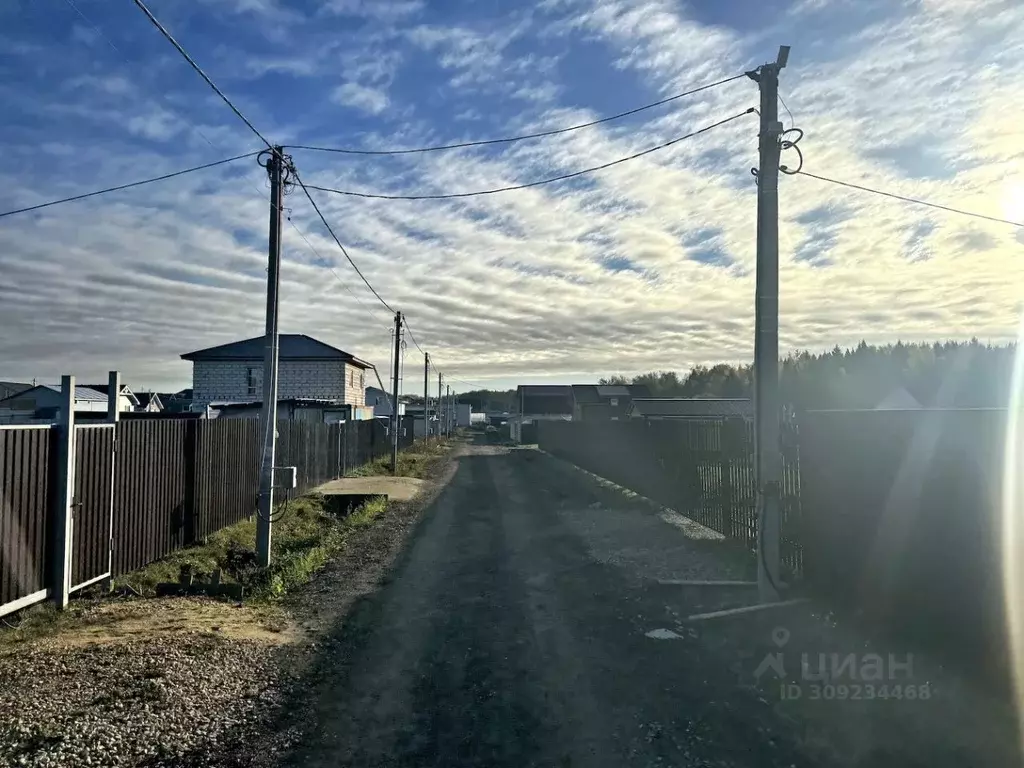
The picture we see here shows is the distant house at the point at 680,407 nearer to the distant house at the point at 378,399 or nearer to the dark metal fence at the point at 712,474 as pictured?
the dark metal fence at the point at 712,474

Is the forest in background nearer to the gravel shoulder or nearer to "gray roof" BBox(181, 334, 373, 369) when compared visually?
the gravel shoulder

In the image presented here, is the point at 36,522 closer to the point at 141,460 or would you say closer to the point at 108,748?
the point at 141,460

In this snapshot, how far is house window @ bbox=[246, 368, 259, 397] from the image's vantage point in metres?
41.8

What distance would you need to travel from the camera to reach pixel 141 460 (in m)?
8.75

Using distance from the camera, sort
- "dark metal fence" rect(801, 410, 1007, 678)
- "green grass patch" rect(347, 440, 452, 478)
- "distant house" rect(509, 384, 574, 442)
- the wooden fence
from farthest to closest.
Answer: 1. "distant house" rect(509, 384, 574, 442)
2. "green grass patch" rect(347, 440, 452, 478)
3. the wooden fence
4. "dark metal fence" rect(801, 410, 1007, 678)

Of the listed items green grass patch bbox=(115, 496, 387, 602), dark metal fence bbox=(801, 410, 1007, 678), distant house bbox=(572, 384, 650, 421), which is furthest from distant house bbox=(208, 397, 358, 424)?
distant house bbox=(572, 384, 650, 421)

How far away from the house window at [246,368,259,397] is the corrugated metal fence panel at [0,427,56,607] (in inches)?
1446

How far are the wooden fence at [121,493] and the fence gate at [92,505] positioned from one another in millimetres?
11

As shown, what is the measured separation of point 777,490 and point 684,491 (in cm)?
626

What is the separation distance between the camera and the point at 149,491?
8.97 metres

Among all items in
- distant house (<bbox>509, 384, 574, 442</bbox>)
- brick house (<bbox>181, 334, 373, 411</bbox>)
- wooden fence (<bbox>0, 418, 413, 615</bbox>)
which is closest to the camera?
wooden fence (<bbox>0, 418, 413, 615</bbox>)

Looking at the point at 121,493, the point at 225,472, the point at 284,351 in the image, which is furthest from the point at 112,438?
the point at 284,351

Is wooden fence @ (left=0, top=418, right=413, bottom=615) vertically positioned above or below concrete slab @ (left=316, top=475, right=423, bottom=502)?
above

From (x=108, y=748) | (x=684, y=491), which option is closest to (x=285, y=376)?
(x=684, y=491)
